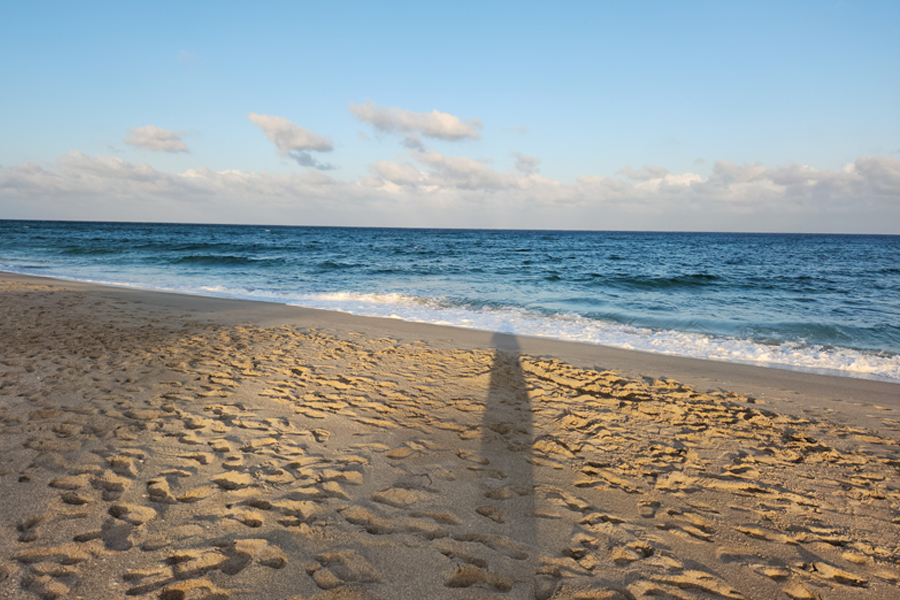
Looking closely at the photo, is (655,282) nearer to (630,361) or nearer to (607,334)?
(607,334)

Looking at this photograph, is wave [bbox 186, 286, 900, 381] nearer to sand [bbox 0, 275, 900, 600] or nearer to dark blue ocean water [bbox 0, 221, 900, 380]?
dark blue ocean water [bbox 0, 221, 900, 380]

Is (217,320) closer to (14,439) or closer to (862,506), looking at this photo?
(14,439)

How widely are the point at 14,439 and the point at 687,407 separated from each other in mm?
6503

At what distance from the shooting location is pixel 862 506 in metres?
3.34

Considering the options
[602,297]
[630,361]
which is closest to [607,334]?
[630,361]

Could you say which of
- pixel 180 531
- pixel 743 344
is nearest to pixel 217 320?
pixel 180 531

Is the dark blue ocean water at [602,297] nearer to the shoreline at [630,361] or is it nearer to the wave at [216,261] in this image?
the wave at [216,261]

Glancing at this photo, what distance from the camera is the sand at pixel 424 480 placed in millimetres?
2387

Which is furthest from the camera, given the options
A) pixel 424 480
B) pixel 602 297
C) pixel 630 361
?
pixel 602 297

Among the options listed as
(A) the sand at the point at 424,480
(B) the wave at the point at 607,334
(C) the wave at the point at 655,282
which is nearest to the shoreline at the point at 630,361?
(A) the sand at the point at 424,480

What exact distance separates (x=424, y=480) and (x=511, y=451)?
0.94 meters

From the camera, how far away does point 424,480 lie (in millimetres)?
Result: 3369

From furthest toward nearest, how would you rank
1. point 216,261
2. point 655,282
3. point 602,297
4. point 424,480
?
point 216,261 < point 655,282 < point 602,297 < point 424,480

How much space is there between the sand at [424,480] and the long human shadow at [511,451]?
0.02m
